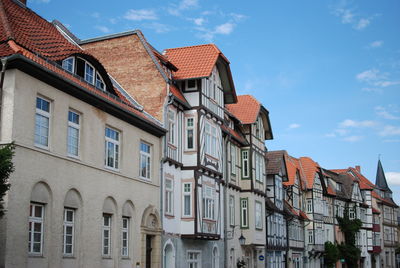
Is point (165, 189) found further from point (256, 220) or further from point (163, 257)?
point (256, 220)

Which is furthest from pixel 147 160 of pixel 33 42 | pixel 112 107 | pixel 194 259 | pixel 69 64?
pixel 33 42

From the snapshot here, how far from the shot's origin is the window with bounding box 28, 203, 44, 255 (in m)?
17.7

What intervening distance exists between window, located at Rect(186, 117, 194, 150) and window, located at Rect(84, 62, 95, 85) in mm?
7653

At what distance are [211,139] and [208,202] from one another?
11.1 ft

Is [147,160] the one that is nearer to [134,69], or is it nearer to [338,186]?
[134,69]

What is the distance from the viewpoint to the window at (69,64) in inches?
837

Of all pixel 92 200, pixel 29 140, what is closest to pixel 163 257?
pixel 92 200

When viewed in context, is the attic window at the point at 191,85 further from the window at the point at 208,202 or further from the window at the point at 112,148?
the window at the point at 112,148

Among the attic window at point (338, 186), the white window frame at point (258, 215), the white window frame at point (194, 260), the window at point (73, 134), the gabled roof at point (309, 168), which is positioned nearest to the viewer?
the window at point (73, 134)

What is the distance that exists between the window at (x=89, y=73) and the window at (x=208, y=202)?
367 inches

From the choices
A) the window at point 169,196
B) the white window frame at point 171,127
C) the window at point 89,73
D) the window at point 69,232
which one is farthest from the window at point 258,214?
the window at point 69,232

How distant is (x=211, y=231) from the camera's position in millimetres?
30062

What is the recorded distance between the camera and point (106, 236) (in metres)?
22.5

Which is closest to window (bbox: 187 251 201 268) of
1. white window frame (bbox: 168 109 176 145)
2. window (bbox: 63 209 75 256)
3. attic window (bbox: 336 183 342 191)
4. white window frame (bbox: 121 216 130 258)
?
white window frame (bbox: 168 109 176 145)
